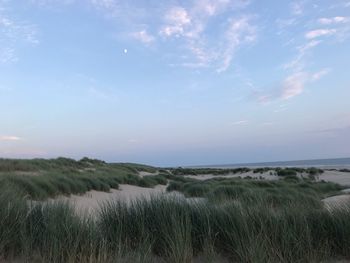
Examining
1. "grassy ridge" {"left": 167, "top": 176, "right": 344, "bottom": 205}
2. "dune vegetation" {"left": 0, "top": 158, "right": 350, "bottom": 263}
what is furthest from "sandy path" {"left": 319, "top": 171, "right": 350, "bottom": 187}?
"dune vegetation" {"left": 0, "top": 158, "right": 350, "bottom": 263}

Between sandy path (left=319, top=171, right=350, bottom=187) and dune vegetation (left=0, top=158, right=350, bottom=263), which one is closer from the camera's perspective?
dune vegetation (left=0, top=158, right=350, bottom=263)

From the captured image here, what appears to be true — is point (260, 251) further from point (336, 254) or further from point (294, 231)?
point (336, 254)

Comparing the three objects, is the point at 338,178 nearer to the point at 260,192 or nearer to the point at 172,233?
the point at 260,192

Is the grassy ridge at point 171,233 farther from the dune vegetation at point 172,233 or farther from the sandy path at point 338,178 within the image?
the sandy path at point 338,178

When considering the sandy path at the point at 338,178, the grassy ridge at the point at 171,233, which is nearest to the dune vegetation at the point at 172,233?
the grassy ridge at the point at 171,233

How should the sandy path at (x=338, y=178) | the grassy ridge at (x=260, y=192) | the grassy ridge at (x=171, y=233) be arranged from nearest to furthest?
the grassy ridge at (x=171, y=233), the grassy ridge at (x=260, y=192), the sandy path at (x=338, y=178)

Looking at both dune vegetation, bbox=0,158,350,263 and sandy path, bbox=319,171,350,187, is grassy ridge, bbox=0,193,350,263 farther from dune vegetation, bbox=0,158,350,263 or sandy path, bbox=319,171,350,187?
sandy path, bbox=319,171,350,187

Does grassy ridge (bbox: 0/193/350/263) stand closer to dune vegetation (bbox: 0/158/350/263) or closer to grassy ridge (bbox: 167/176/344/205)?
dune vegetation (bbox: 0/158/350/263)

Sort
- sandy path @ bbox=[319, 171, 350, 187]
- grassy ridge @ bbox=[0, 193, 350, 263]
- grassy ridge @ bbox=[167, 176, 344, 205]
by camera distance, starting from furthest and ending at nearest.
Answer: sandy path @ bbox=[319, 171, 350, 187] → grassy ridge @ bbox=[167, 176, 344, 205] → grassy ridge @ bbox=[0, 193, 350, 263]

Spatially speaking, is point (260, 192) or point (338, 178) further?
point (338, 178)

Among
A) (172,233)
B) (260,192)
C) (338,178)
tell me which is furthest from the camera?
(338,178)

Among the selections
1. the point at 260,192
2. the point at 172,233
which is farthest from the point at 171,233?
the point at 260,192

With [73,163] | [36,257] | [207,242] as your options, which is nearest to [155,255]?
[207,242]

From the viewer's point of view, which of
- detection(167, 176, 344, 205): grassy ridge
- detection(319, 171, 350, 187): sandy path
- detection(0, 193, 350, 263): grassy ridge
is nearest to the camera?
detection(0, 193, 350, 263): grassy ridge
